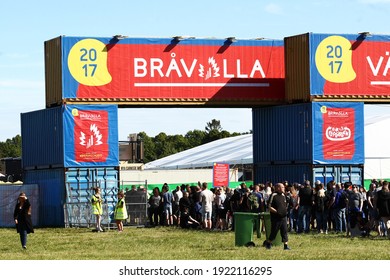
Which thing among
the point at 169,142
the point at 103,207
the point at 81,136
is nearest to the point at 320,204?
the point at 103,207

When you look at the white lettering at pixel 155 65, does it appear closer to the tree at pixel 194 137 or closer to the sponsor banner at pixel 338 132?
the sponsor banner at pixel 338 132

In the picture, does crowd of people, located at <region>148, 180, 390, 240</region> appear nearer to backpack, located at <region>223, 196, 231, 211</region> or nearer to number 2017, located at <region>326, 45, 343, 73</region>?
backpack, located at <region>223, 196, 231, 211</region>

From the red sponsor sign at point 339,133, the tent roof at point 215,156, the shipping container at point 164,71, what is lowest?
the tent roof at point 215,156

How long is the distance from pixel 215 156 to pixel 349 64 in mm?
34576

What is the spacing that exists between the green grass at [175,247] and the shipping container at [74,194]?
4.33 m

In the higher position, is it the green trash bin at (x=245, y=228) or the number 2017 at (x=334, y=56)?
the number 2017 at (x=334, y=56)

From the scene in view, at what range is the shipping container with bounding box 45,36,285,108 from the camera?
139 ft

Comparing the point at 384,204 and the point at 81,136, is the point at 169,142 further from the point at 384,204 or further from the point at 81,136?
the point at 384,204

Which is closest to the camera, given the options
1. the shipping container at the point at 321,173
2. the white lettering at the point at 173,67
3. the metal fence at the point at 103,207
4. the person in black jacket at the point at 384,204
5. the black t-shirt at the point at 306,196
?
the person in black jacket at the point at 384,204

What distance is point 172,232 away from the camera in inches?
1417

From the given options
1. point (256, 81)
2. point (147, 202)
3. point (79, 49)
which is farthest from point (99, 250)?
point (256, 81)

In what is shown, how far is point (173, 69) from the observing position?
144ft

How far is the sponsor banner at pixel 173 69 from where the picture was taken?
42.3 metres

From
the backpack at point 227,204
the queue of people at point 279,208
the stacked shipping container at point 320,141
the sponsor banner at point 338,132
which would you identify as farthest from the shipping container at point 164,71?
the backpack at point 227,204
